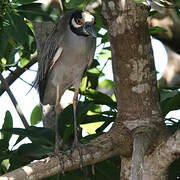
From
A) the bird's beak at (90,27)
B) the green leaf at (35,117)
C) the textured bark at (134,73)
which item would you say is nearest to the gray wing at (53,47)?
the bird's beak at (90,27)

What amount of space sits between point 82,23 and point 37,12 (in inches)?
24.3

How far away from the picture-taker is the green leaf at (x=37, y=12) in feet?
7.66

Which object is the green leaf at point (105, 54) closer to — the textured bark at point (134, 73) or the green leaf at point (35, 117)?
the green leaf at point (35, 117)

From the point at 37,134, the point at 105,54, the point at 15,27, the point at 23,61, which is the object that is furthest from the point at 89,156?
the point at 23,61

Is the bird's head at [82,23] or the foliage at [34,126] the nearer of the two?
the foliage at [34,126]

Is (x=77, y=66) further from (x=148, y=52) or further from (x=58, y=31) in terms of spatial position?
(x=148, y=52)

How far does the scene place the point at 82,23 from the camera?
9.61ft

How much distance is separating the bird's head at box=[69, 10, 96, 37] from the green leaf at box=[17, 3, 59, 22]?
412 millimetres

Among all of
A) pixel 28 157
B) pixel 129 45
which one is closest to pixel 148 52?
pixel 129 45

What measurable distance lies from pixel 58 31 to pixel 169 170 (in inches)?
45.2

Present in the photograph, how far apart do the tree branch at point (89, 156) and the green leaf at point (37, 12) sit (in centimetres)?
63

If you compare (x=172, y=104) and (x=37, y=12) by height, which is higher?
(x=37, y=12)

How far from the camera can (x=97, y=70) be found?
3.22 meters

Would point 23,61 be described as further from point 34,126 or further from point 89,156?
point 89,156
